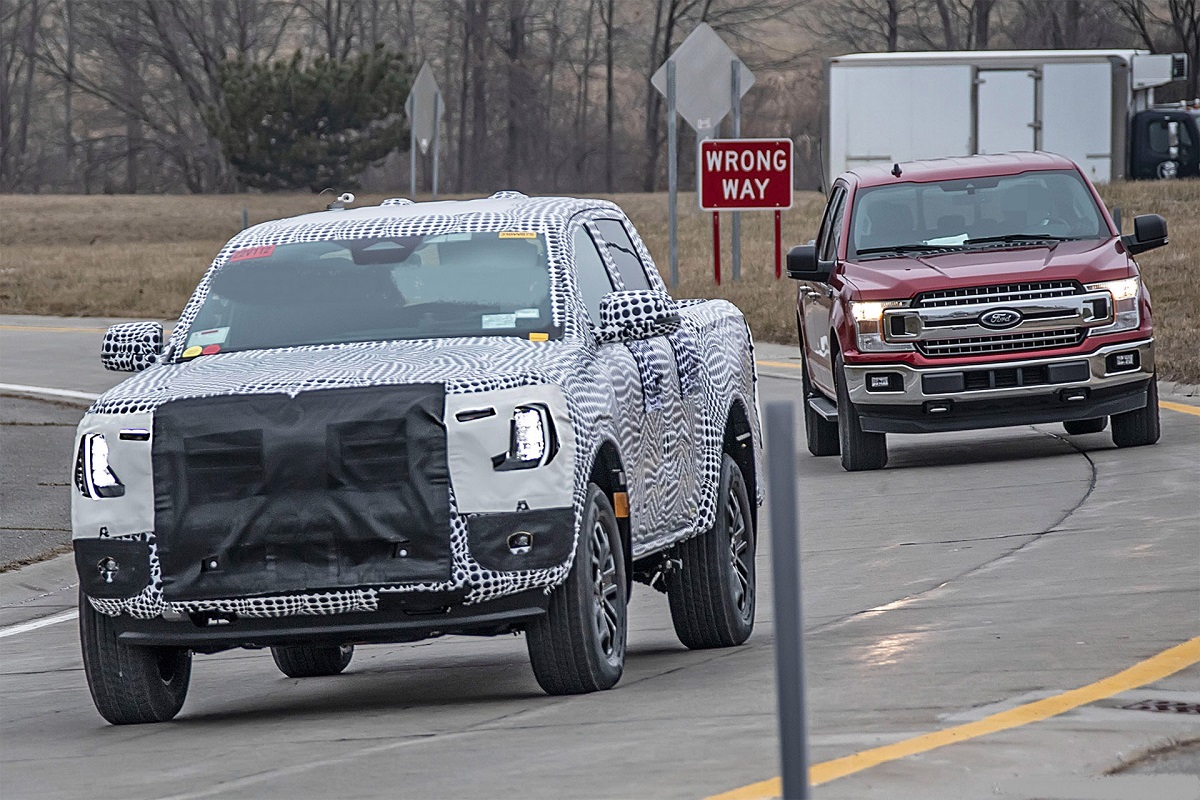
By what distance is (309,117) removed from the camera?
2709 inches

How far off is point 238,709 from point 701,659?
1.71 meters

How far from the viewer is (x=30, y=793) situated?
6578mm

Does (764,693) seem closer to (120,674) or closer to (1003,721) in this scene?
(1003,721)

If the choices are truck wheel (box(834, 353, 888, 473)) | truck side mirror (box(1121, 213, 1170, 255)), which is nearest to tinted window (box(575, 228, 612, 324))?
truck wheel (box(834, 353, 888, 473))

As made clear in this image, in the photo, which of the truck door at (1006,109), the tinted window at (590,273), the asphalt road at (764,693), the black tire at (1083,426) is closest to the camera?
the asphalt road at (764,693)

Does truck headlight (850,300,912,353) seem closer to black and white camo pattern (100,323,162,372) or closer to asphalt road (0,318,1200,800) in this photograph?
asphalt road (0,318,1200,800)

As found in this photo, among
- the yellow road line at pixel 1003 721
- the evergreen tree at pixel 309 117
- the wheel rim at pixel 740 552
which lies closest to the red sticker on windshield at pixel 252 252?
the wheel rim at pixel 740 552

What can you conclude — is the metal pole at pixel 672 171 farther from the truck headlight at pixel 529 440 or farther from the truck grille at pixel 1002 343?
the truck headlight at pixel 529 440

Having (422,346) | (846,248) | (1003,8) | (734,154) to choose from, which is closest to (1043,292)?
(846,248)

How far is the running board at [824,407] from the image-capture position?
16062mm

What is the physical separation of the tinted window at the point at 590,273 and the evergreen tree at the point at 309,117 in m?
59.4

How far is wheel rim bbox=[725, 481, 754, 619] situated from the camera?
30.3ft

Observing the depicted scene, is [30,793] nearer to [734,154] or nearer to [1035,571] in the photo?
[1035,571]

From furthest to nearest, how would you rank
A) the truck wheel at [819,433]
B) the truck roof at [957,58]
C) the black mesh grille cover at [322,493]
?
the truck roof at [957,58]
the truck wheel at [819,433]
the black mesh grille cover at [322,493]
